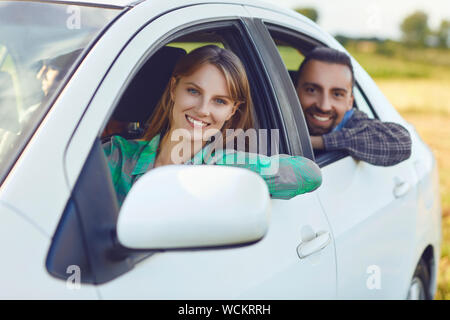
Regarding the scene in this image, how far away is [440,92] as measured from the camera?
85.5 ft

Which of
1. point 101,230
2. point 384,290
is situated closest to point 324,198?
point 384,290

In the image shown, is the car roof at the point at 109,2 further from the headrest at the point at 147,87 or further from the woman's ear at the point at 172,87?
the headrest at the point at 147,87

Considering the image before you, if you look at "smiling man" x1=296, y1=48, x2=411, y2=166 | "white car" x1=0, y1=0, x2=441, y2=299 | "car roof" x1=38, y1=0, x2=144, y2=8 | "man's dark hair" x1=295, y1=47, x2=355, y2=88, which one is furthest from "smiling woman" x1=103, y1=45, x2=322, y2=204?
"man's dark hair" x1=295, y1=47, x2=355, y2=88

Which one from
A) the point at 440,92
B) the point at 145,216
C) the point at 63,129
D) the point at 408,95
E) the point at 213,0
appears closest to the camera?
the point at 145,216

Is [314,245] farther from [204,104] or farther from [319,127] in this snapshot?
[319,127]

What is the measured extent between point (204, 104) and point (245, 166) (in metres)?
0.27

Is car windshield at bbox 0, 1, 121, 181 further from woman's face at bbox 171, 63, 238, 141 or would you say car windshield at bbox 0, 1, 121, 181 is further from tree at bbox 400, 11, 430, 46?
tree at bbox 400, 11, 430, 46

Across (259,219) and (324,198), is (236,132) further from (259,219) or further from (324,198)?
(259,219)

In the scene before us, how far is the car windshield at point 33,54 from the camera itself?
4.52ft

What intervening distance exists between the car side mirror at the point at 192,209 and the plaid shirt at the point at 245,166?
0.53 m

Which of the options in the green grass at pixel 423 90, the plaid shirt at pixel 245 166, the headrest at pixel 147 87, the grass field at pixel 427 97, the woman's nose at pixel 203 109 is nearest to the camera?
the plaid shirt at pixel 245 166

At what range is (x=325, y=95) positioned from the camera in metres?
2.81

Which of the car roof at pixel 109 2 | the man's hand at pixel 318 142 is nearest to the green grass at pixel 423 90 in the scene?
the man's hand at pixel 318 142

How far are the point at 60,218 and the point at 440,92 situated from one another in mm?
26863
